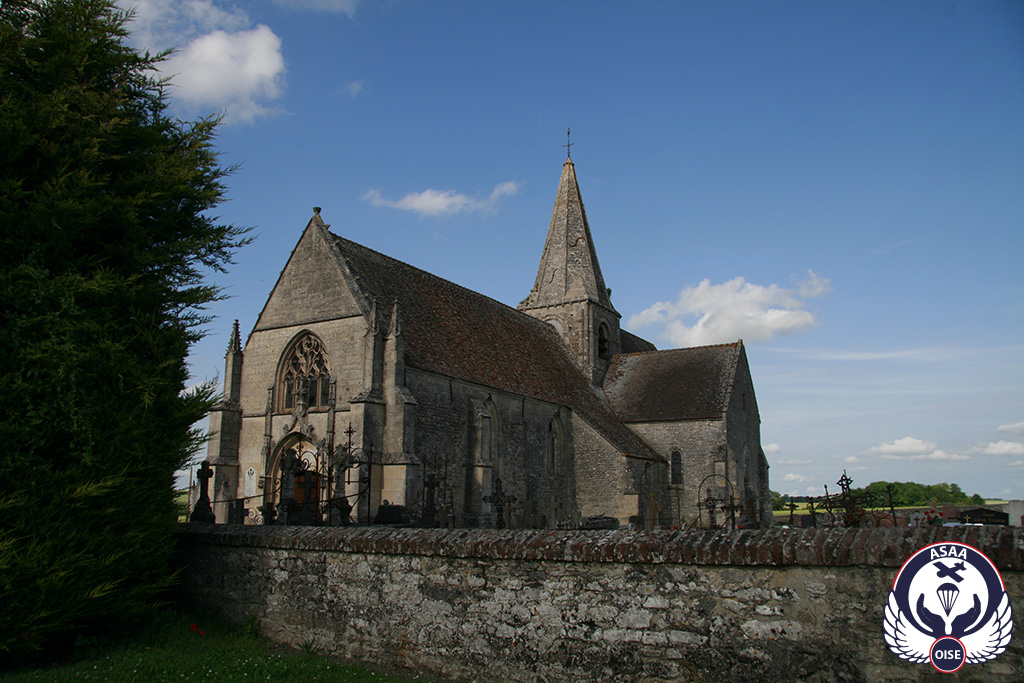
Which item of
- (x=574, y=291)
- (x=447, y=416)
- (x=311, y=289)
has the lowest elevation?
(x=447, y=416)

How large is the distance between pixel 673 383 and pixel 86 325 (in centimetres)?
2871

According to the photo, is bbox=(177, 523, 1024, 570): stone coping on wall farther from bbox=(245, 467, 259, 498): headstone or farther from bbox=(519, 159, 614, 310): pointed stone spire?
bbox=(519, 159, 614, 310): pointed stone spire

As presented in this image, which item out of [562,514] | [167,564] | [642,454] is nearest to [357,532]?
[167,564]

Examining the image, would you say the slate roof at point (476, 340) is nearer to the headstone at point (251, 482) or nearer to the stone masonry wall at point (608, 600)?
the headstone at point (251, 482)

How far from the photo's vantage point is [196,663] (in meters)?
8.20

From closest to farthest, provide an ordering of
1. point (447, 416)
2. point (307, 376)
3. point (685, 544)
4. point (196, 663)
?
point (685, 544)
point (196, 663)
point (307, 376)
point (447, 416)

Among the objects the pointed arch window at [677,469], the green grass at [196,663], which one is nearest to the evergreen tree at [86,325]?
the green grass at [196,663]

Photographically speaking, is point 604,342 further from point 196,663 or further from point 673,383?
point 196,663

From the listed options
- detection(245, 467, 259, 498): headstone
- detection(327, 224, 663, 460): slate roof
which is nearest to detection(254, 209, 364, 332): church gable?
detection(327, 224, 663, 460): slate roof

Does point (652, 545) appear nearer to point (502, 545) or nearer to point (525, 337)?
point (502, 545)

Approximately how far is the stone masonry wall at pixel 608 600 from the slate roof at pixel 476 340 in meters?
12.4

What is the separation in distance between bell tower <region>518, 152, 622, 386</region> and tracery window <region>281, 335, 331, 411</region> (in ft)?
53.7

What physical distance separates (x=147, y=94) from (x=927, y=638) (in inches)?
472

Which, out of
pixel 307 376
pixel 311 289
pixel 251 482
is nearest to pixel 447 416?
pixel 307 376
